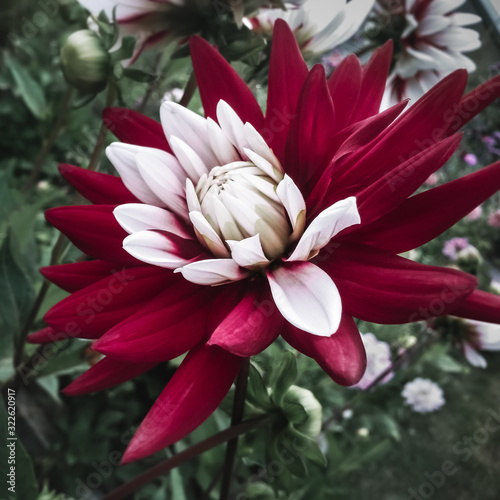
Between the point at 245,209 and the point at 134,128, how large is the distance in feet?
0.32

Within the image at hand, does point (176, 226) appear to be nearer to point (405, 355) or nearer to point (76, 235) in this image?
point (76, 235)

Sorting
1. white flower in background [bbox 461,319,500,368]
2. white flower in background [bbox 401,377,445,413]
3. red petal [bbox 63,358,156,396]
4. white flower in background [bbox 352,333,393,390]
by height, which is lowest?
white flower in background [bbox 401,377,445,413]

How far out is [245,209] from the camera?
0.82ft

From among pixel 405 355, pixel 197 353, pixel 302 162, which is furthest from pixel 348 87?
pixel 405 355

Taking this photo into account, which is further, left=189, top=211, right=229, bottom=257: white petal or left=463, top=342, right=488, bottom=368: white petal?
left=463, top=342, right=488, bottom=368: white petal

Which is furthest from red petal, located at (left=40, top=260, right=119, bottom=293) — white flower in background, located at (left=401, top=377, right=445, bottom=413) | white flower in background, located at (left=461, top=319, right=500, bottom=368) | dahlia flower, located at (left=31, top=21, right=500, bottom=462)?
white flower in background, located at (left=401, top=377, right=445, bottom=413)

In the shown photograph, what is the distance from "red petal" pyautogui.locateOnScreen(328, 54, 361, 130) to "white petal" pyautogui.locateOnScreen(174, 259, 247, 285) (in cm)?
10

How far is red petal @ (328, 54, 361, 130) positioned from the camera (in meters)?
0.28

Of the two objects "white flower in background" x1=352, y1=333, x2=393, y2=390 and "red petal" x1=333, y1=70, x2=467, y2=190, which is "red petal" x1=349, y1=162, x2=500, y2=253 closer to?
"red petal" x1=333, y1=70, x2=467, y2=190

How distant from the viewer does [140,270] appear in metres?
0.27

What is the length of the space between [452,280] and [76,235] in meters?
0.18

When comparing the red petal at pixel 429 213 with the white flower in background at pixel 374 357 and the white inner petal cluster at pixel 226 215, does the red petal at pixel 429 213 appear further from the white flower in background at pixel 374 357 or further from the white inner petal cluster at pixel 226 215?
the white flower in background at pixel 374 357

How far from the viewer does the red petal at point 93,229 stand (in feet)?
0.87

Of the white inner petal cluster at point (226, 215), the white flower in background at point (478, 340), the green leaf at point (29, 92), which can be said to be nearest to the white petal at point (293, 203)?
the white inner petal cluster at point (226, 215)
